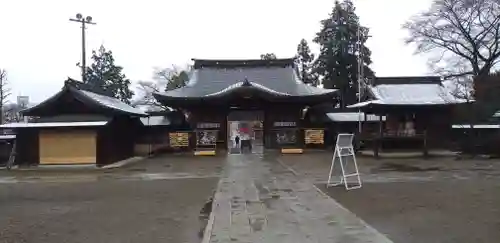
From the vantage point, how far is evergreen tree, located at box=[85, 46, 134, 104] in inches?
2250

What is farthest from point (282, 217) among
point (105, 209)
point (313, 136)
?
point (313, 136)

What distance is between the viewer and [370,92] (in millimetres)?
30672

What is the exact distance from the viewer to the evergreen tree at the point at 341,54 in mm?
48250

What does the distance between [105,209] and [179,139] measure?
21990 millimetres

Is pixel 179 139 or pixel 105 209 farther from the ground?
pixel 179 139

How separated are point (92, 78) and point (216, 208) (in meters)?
51.3

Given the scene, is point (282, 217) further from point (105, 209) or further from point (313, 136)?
point (313, 136)

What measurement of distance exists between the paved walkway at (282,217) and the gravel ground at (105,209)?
21.0 inches

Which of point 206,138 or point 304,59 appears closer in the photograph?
point 206,138

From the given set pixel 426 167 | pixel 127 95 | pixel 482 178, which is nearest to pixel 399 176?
pixel 482 178

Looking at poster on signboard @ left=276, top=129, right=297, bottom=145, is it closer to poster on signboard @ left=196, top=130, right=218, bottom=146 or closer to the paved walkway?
poster on signboard @ left=196, top=130, right=218, bottom=146

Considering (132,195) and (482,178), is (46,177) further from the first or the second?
(482,178)

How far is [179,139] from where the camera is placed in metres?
32.1

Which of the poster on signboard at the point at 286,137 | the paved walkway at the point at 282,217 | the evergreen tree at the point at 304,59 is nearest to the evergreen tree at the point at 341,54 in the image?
the evergreen tree at the point at 304,59
